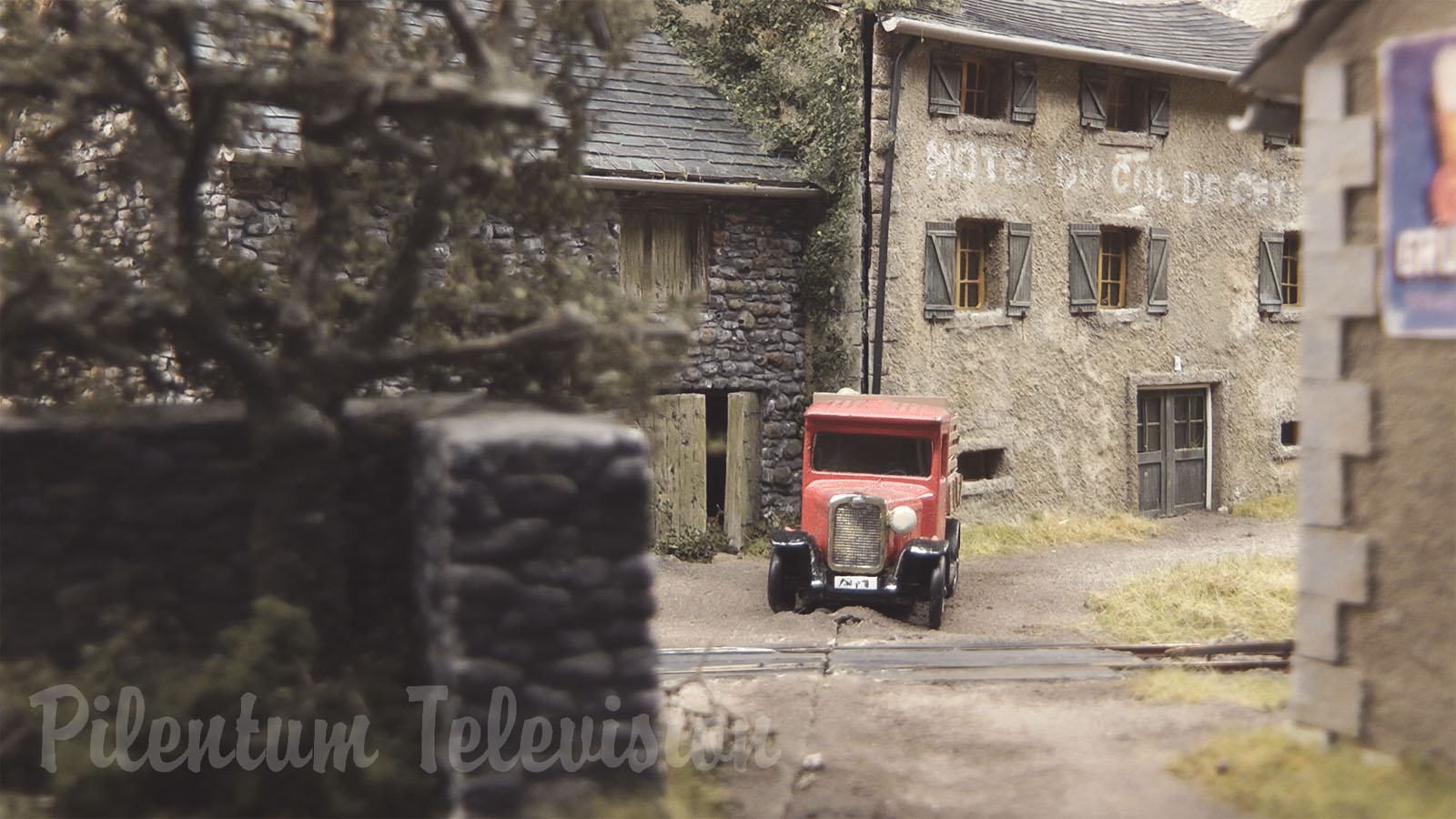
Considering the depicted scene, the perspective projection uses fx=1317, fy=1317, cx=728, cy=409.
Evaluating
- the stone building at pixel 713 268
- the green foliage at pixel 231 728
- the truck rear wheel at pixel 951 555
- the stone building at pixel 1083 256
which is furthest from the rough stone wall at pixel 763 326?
the green foliage at pixel 231 728

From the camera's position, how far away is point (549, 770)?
557 centimetres

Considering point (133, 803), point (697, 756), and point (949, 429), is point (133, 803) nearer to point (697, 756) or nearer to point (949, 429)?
point (697, 756)

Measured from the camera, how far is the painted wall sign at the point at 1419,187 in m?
6.15

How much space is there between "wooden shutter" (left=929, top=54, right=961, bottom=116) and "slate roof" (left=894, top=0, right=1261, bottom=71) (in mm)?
452

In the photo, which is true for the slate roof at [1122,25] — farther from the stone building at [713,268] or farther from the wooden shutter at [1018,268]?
the stone building at [713,268]

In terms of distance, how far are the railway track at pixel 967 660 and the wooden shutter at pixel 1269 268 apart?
10373 mm

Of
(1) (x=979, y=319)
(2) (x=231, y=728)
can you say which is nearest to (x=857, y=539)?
(1) (x=979, y=319)

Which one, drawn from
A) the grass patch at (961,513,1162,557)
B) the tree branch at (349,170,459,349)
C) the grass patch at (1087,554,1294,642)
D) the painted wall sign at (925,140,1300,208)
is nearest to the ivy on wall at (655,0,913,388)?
the painted wall sign at (925,140,1300,208)

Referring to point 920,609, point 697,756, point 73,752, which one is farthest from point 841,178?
point 73,752

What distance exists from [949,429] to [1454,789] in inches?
246

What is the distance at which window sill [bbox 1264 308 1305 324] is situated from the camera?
62.9 ft

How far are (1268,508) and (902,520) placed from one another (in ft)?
31.8

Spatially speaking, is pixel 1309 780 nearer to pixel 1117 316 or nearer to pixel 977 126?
pixel 977 126

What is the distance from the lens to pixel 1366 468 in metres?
6.52
